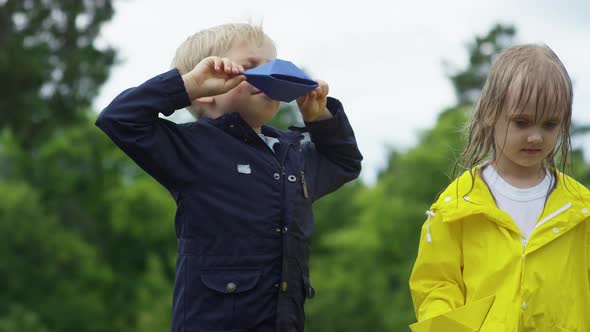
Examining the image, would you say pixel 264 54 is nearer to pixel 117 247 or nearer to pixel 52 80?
pixel 52 80

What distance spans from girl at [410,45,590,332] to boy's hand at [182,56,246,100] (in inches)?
33.3

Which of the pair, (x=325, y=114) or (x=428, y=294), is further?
(x=325, y=114)

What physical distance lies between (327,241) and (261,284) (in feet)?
89.9

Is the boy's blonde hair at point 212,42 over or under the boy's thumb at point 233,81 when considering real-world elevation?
over

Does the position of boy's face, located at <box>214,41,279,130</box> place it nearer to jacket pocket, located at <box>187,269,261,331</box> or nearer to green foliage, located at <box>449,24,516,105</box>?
jacket pocket, located at <box>187,269,261,331</box>

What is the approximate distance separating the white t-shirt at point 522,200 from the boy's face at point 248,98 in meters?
0.86

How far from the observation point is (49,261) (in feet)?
96.0

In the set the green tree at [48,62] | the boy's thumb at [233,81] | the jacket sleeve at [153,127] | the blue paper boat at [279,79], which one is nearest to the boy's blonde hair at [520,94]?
the blue paper boat at [279,79]

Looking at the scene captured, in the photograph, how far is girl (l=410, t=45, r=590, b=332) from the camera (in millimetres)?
3293

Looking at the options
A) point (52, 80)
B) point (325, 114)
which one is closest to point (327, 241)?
point (52, 80)

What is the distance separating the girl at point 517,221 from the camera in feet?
10.8

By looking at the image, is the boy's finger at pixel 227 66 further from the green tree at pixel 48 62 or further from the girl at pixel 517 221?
the green tree at pixel 48 62

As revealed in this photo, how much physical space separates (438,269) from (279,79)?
0.86m

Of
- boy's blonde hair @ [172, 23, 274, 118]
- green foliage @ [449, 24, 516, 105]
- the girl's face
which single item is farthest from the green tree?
green foliage @ [449, 24, 516, 105]
